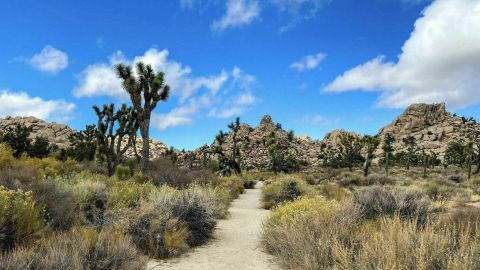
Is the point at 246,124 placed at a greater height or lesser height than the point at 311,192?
greater

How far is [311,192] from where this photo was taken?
802 inches

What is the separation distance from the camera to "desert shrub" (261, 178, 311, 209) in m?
20.5

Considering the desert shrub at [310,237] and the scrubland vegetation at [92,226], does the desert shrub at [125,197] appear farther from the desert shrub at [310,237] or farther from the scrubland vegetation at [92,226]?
the desert shrub at [310,237]

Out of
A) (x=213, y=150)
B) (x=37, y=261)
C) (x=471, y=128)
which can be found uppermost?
(x=471, y=128)

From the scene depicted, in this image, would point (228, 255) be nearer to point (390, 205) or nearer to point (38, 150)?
point (390, 205)

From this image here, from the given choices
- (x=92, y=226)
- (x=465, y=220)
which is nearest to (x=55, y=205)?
(x=92, y=226)

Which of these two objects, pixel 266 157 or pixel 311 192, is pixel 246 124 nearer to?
pixel 266 157

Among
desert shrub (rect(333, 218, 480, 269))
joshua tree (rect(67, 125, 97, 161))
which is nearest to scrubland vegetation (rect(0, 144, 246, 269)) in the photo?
desert shrub (rect(333, 218, 480, 269))

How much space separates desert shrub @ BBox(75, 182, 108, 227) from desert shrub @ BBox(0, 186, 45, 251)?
2.52 metres

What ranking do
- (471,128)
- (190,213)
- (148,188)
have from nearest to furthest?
(190,213), (148,188), (471,128)

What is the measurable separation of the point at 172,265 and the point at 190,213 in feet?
9.37

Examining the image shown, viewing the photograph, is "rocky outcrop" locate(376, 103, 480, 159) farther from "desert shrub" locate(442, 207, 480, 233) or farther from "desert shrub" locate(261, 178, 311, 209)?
"desert shrub" locate(442, 207, 480, 233)

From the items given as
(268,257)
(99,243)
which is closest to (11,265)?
(99,243)

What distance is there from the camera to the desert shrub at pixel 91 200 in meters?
11.1
